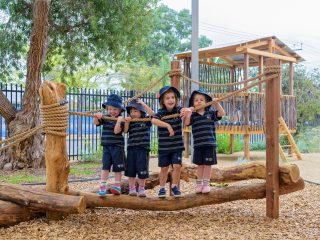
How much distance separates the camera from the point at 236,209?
5148 millimetres

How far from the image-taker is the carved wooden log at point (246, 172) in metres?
4.52

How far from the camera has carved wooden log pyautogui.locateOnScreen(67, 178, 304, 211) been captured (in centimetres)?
444

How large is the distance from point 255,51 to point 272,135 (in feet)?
23.1

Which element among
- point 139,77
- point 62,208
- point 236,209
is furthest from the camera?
point 139,77

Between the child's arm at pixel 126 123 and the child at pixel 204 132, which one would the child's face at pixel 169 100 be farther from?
the child's arm at pixel 126 123

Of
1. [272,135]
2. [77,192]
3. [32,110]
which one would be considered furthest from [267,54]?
[77,192]

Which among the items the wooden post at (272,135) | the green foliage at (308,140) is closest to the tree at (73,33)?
the wooden post at (272,135)

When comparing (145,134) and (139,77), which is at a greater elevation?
(139,77)

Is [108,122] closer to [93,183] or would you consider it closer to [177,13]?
[93,183]

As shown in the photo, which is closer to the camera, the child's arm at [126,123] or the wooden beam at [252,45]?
the child's arm at [126,123]

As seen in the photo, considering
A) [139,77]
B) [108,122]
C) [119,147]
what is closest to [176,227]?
[119,147]

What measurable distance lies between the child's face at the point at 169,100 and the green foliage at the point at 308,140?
11.5m

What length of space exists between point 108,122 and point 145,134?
415mm

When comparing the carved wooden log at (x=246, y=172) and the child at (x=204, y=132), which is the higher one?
the child at (x=204, y=132)
